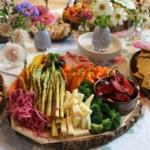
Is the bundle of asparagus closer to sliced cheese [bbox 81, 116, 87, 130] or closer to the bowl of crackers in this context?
sliced cheese [bbox 81, 116, 87, 130]

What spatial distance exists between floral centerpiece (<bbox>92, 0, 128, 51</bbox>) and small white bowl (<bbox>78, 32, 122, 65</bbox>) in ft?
0.12

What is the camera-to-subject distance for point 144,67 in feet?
3.82

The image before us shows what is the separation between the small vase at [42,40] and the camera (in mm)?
1295

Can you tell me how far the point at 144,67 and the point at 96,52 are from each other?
0.20 meters

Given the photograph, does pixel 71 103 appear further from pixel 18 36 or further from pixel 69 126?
pixel 18 36

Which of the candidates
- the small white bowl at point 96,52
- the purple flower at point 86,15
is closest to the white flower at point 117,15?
the small white bowl at point 96,52

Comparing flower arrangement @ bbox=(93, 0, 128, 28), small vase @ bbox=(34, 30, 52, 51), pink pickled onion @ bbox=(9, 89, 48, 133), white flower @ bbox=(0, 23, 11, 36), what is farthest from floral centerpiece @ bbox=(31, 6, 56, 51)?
pink pickled onion @ bbox=(9, 89, 48, 133)

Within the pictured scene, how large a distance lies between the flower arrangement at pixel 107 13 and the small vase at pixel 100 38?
19mm

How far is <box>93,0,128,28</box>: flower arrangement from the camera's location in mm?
1148

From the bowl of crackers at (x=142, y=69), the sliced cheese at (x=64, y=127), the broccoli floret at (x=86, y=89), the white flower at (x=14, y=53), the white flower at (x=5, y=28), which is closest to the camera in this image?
the sliced cheese at (x=64, y=127)

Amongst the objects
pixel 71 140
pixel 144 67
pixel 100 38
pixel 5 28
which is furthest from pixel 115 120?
pixel 5 28

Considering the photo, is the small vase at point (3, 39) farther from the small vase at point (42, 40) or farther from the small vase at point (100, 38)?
the small vase at point (100, 38)

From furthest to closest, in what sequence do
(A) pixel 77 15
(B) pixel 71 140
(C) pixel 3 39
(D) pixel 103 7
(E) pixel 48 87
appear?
(A) pixel 77 15 < (C) pixel 3 39 < (D) pixel 103 7 < (E) pixel 48 87 < (B) pixel 71 140

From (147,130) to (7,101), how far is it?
0.42m
